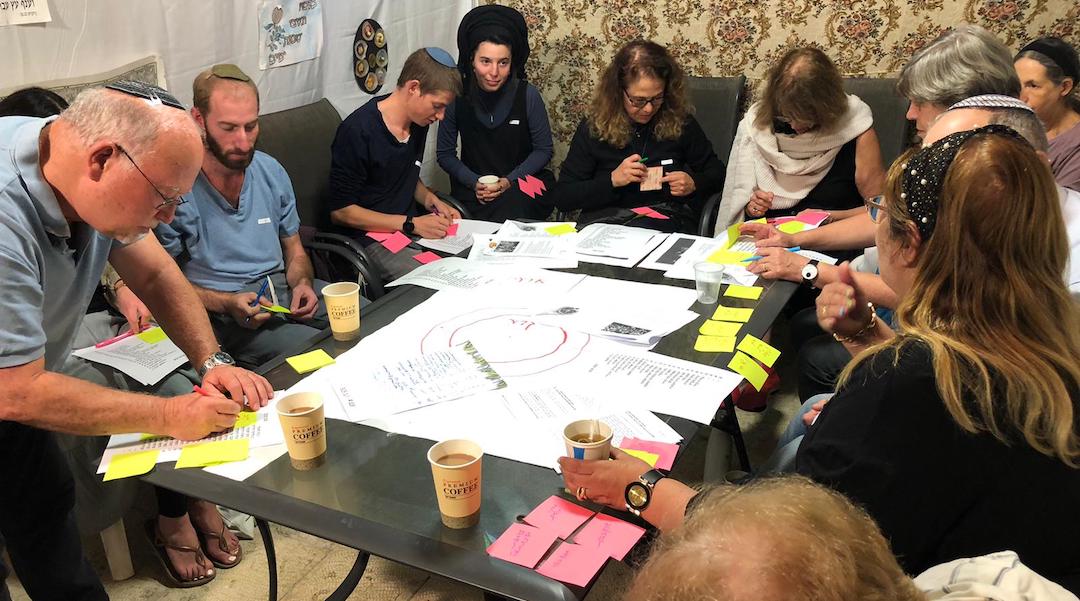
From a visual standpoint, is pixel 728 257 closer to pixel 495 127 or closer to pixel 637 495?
pixel 637 495

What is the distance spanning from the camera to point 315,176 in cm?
318

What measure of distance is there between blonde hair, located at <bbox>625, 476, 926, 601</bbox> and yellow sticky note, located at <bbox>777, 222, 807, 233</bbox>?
2.00 m

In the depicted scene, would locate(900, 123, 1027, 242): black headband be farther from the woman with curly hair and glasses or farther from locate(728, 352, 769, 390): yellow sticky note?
the woman with curly hair and glasses

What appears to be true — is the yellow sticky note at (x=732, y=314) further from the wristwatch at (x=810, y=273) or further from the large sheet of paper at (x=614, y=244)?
the large sheet of paper at (x=614, y=244)

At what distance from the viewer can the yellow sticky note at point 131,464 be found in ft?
4.33

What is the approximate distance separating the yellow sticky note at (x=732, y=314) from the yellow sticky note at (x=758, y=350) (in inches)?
5.1

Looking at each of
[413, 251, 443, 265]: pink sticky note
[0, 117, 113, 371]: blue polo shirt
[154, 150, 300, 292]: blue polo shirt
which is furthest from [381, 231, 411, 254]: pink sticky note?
[0, 117, 113, 371]: blue polo shirt

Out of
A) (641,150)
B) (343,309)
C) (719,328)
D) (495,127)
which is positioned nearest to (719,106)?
(641,150)

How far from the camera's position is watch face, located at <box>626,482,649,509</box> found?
1179mm

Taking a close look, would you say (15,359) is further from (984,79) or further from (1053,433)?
(984,79)

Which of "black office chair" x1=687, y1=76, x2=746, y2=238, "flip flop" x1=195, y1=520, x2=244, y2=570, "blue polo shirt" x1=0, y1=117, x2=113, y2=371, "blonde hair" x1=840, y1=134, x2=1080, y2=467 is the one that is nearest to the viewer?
"blonde hair" x1=840, y1=134, x2=1080, y2=467

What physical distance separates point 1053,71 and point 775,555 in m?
2.93

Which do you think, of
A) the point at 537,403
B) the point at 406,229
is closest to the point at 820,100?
the point at 406,229

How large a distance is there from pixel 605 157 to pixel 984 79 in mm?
1555
